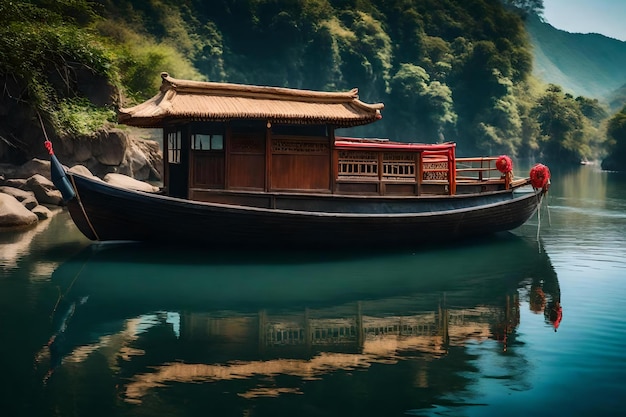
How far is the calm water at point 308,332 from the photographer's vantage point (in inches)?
215

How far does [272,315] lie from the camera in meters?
8.04

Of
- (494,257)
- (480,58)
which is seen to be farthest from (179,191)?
(480,58)

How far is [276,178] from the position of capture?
1170cm

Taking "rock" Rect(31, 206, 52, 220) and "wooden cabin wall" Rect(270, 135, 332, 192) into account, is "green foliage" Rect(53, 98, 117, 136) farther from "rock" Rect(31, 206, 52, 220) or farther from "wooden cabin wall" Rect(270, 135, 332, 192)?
"wooden cabin wall" Rect(270, 135, 332, 192)

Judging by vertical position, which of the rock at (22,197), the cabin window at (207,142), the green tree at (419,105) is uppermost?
the green tree at (419,105)

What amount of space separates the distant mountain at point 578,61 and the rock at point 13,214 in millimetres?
158500

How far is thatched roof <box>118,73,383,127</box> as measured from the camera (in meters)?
10.9

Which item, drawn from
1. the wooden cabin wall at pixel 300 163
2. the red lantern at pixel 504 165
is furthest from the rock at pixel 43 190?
the red lantern at pixel 504 165

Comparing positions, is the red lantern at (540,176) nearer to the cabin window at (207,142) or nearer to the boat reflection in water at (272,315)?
the boat reflection in water at (272,315)

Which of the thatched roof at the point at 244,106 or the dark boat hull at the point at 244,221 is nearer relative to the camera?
the dark boat hull at the point at 244,221

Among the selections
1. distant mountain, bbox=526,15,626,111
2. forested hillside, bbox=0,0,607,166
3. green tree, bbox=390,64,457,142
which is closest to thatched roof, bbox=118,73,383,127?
forested hillside, bbox=0,0,607,166

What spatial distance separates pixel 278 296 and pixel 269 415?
3.83m

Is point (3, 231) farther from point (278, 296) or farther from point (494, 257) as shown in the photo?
point (494, 257)

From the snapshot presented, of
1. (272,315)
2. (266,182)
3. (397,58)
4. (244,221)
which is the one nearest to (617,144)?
(397,58)
